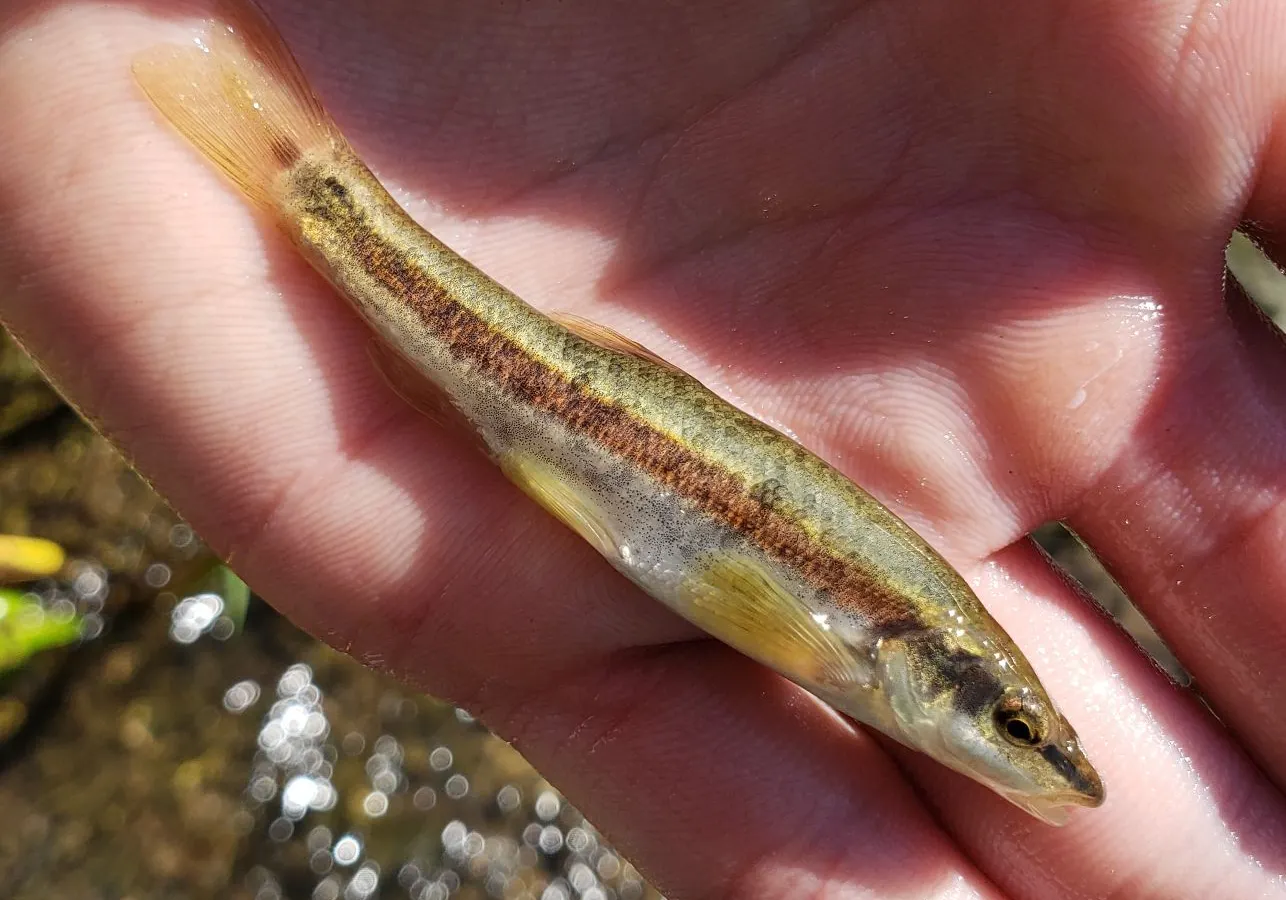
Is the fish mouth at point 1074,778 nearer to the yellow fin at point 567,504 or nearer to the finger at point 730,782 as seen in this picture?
the finger at point 730,782

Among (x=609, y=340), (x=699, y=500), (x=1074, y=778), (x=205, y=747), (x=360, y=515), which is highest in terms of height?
(x=609, y=340)

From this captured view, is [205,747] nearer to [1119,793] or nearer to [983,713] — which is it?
[983,713]

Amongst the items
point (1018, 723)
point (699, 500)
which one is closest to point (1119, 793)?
point (1018, 723)

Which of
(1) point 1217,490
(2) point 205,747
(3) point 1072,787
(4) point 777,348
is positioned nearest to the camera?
(3) point 1072,787

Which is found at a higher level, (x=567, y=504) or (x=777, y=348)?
(x=777, y=348)

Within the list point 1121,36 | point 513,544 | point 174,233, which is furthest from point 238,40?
point 1121,36

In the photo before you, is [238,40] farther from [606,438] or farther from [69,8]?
[606,438]

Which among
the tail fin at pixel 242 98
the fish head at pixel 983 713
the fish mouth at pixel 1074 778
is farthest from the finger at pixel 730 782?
the tail fin at pixel 242 98
